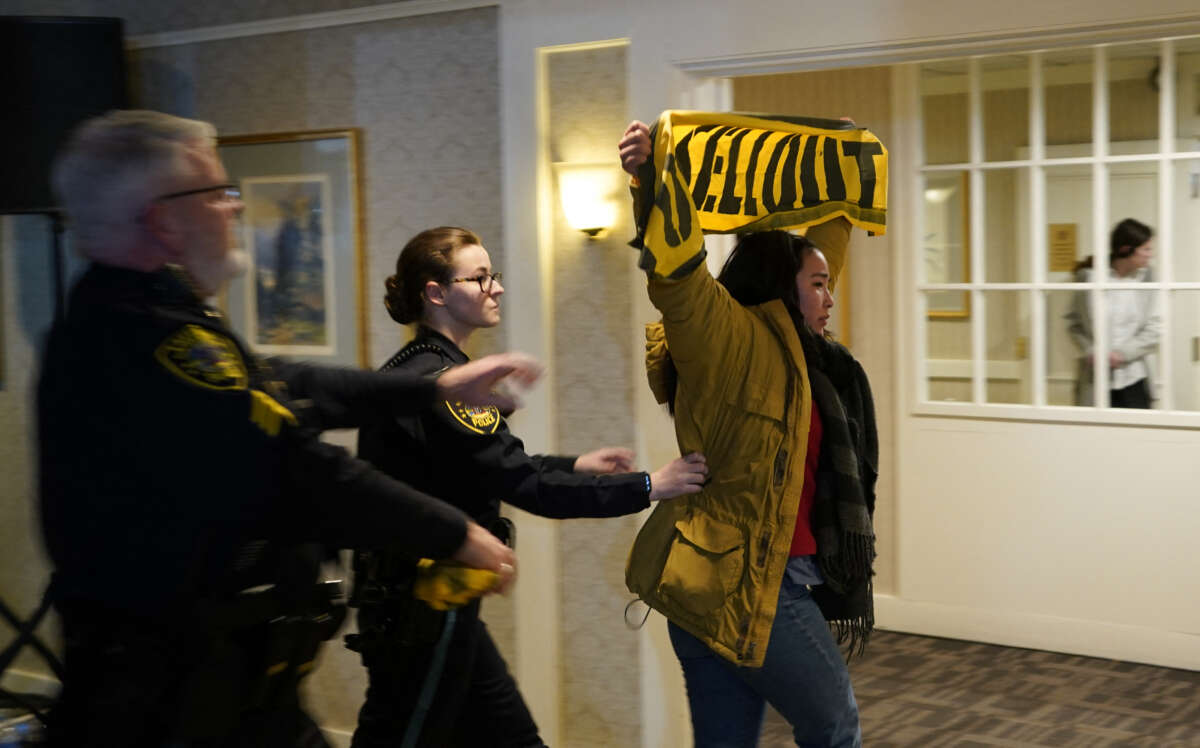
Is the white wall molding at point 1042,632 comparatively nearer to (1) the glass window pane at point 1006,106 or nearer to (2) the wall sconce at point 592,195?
(1) the glass window pane at point 1006,106

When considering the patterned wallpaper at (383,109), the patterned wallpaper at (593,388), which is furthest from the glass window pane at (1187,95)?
the patterned wallpaper at (383,109)

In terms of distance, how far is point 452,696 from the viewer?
236 cm

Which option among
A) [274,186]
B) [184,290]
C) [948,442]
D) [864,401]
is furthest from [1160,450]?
[184,290]

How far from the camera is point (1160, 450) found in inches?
173

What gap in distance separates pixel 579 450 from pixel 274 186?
137 centimetres

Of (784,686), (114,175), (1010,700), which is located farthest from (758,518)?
(1010,700)

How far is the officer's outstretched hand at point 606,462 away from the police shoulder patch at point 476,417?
220 mm

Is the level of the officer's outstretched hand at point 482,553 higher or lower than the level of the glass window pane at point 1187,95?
lower

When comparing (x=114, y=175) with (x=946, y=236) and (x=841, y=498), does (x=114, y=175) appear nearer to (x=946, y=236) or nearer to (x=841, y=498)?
(x=841, y=498)

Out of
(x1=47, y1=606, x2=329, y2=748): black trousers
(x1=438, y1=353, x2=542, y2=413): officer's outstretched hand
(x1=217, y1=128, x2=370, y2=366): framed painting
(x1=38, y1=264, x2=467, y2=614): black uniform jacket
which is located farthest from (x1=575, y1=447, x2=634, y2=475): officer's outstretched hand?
(x1=217, y1=128, x2=370, y2=366): framed painting

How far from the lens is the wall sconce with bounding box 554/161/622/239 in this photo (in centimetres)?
339

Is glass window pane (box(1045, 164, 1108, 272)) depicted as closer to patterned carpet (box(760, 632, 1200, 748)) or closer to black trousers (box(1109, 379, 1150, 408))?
black trousers (box(1109, 379, 1150, 408))

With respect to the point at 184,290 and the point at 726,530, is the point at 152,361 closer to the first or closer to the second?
the point at 184,290

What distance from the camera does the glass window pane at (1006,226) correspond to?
4633mm
